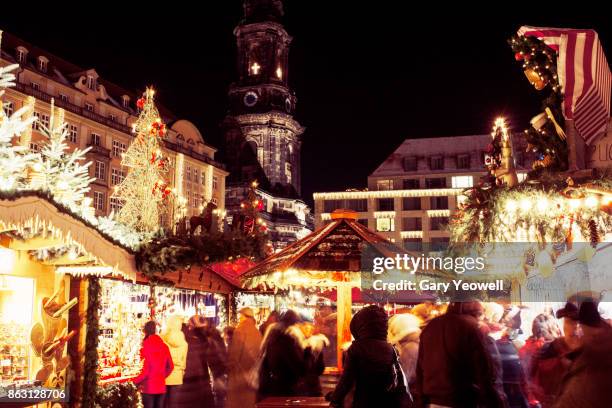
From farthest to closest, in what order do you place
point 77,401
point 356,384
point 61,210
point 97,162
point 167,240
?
point 97,162
point 167,240
point 77,401
point 61,210
point 356,384

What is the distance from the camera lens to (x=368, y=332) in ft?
17.9

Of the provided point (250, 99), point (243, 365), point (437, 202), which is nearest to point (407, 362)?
point (243, 365)

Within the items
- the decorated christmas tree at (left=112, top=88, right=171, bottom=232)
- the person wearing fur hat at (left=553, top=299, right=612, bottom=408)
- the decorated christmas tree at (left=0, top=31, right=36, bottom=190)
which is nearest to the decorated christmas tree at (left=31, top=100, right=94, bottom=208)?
the decorated christmas tree at (left=0, top=31, right=36, bottom=190)

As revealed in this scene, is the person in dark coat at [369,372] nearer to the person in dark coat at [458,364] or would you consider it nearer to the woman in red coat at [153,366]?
the person in dark coat at [458,364]

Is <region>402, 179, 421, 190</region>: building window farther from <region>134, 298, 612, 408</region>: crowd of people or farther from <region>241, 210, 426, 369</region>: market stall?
<region>241, 210, 426, 369</region>: market stall

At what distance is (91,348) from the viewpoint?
9844mm

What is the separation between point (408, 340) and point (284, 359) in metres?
1.46

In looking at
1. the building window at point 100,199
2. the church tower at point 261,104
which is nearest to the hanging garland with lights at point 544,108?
the building window at point 100,199

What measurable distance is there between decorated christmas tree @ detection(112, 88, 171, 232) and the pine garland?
484 cm

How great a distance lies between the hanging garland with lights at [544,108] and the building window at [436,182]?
62.0 meters

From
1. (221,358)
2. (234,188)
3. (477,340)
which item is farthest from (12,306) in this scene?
(234,188)

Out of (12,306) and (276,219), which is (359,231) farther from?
(276,219)

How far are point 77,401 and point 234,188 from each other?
2778 inches

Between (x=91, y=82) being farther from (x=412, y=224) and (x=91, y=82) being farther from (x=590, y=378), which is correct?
(x=590, y=378)
